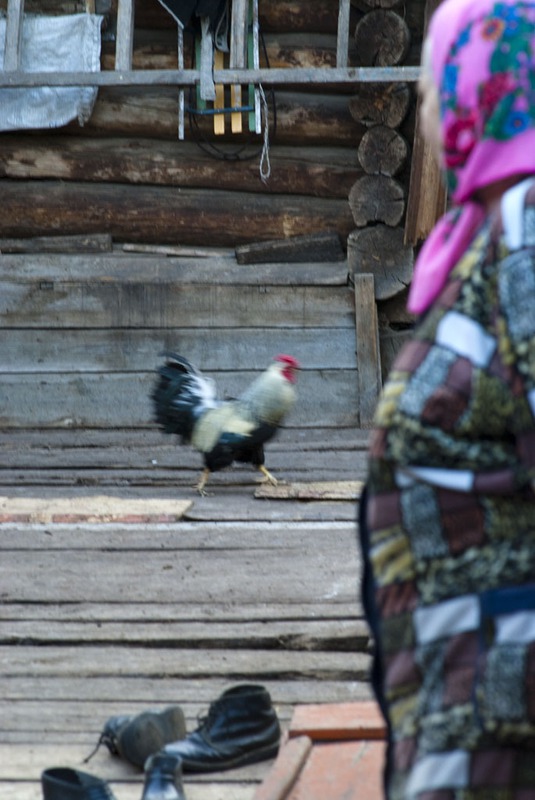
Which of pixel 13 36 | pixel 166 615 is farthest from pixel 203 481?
pixel 13 36

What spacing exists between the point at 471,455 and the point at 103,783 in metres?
1.45

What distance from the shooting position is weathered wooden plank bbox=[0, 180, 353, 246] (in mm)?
8484

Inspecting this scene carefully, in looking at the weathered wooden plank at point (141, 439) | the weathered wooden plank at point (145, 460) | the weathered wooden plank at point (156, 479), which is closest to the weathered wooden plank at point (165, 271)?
the weathered wooden plank at point (141, 439)

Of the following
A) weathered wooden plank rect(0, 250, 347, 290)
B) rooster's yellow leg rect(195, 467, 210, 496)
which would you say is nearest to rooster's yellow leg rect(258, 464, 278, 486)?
rooster's yellow leg rect(195, 467, 210, 496)

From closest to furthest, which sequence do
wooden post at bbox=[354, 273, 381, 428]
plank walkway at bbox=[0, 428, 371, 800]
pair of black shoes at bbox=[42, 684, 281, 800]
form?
1. pair of black shoes at bbox=[42, 684, 281, 800]
2. plank walkway at bbox=[0, 428, 371, 800]
3. wooden post at bbox=[354, 273, 381, 428]

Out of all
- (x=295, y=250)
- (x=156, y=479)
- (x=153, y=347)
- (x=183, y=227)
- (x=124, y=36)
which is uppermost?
(x=124, y=36)

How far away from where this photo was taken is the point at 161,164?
27.8 ft

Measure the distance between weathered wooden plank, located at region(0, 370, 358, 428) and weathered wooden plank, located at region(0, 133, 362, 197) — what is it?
134 cm

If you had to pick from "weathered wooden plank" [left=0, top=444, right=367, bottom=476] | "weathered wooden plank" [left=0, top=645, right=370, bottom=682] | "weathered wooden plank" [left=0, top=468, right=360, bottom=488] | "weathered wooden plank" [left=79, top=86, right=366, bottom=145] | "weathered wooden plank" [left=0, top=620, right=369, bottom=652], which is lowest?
"weathered wooden plank" [left=0, top=645, right=370, bottom=682]

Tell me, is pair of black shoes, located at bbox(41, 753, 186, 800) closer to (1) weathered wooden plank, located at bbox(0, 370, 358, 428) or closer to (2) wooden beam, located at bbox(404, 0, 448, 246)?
(1) weathered wooden plank, located at bbox(0, 370, 358, 428)

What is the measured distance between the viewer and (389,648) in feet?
5.19

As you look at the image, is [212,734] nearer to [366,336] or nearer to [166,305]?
[366,336]

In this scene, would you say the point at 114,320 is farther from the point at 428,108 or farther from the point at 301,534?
the point at 428,108

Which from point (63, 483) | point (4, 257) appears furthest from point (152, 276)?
point (63, 483)
